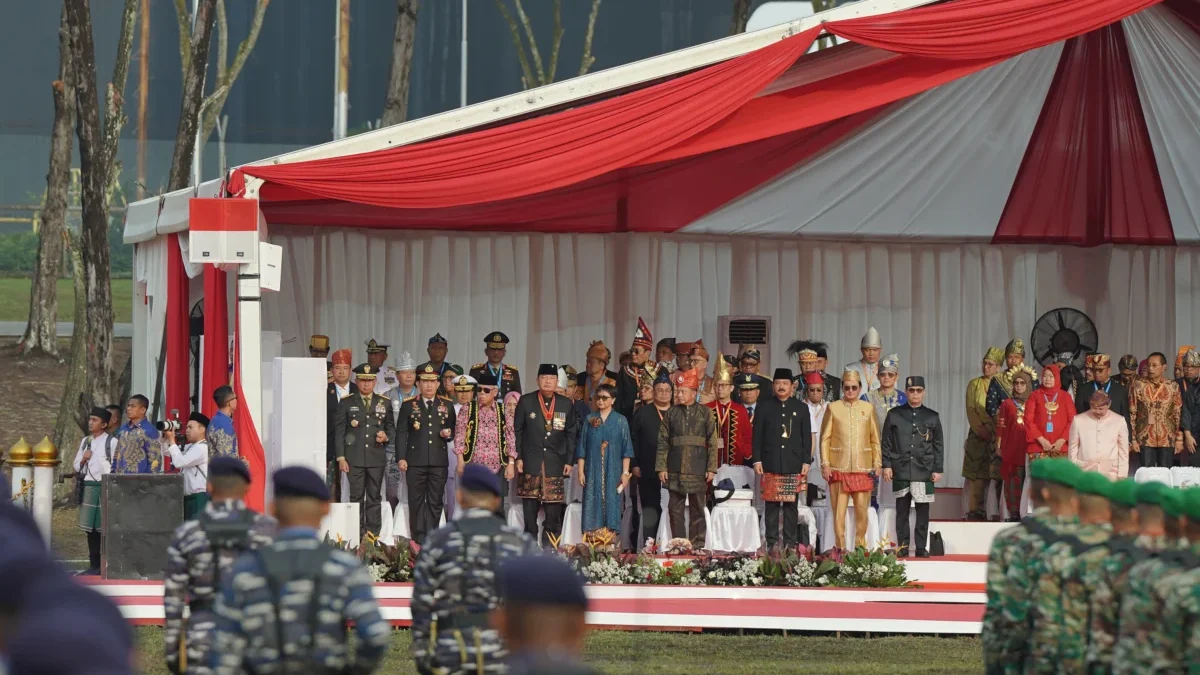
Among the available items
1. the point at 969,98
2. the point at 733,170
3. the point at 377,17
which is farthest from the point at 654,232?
the point at 377,17

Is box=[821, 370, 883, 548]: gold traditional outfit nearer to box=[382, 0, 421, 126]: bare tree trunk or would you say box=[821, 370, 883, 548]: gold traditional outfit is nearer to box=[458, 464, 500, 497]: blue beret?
box=[458, 464, 500, 497]: blue beret

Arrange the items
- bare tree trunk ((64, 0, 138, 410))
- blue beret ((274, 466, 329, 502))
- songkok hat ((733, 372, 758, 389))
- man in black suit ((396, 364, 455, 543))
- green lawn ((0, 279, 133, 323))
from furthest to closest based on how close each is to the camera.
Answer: green lawn ((0, 279, 133, 323))
bare tree trunk ((64, 0, 138, 410))
songkok hat ((733, 372, 758, 389))
man in black suit ((396, 364, 455, 543))
blue beret ((274, 466, 329, 502))

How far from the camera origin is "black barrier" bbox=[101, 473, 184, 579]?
10805mm

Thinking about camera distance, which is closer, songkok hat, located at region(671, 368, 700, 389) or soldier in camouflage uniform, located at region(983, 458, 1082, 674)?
soldier in camouflage uniform, located at region(983, 458, 1082, 674)

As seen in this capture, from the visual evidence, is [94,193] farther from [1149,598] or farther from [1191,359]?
[1149,598]

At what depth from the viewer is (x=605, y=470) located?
12344 millimetres

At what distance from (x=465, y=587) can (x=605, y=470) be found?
678 cm

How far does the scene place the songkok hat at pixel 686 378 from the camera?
41.1ft

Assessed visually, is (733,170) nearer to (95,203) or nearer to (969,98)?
(969,98)

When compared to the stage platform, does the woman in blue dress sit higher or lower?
higher

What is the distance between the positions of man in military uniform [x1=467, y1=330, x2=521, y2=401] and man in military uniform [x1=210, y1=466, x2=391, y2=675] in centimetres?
822

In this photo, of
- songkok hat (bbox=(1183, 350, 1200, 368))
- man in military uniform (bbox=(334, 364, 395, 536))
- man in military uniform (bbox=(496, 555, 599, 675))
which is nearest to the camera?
man in military uniform (bbox=(496, 555, 599, 675))

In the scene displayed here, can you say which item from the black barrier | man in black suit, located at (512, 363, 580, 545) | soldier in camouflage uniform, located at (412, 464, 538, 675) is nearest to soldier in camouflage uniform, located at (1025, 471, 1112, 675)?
soldier in camouflage uniform, located at (412, 464, 538, 675)

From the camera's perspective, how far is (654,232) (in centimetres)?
1521
